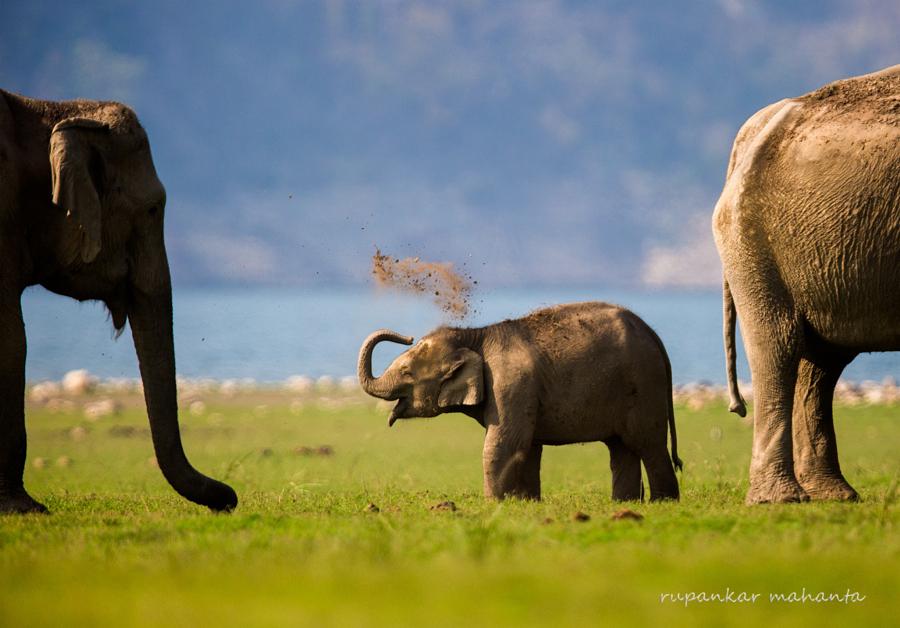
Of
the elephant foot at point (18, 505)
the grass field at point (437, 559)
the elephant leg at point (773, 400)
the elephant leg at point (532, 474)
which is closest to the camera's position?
the grass field at point (437, 559)

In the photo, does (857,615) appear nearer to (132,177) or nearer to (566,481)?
(132,177)


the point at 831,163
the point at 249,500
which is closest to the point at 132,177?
the point at 249,500

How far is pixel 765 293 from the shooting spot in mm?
10133

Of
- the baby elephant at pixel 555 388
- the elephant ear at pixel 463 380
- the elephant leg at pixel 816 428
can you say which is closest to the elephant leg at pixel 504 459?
the baby elephant at pixel 555 388

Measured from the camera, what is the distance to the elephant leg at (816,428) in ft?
35.4

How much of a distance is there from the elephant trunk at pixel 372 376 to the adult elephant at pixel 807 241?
3260 mm

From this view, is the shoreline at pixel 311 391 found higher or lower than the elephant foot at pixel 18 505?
higher

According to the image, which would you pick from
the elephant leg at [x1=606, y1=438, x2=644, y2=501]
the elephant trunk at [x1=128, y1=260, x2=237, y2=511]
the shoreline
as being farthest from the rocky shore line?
the elephant trunk at [x1=128, y1=260, x2=237, y2=511]

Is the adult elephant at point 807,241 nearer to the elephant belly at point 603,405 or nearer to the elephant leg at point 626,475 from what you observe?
the elephant belly at point 603,405

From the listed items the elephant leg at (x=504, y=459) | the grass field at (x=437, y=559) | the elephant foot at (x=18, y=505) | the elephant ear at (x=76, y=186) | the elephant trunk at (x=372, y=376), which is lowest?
the grass field at (x=437, y=559)

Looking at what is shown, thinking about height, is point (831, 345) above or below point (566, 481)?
above

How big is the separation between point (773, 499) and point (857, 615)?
4919 mm

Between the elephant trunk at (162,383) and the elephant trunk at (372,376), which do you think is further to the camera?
the elephant trunk at (372,376)

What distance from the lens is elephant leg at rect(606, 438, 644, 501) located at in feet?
38.0
